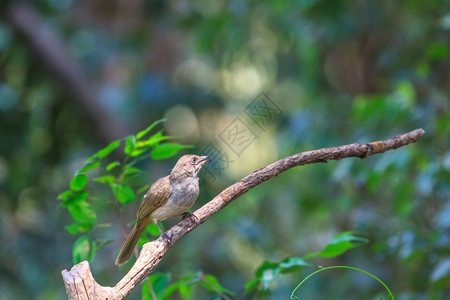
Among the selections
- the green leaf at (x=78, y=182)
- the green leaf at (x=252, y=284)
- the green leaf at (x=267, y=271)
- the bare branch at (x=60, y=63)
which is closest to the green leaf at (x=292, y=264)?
the green leaf at (x=267, y=271)

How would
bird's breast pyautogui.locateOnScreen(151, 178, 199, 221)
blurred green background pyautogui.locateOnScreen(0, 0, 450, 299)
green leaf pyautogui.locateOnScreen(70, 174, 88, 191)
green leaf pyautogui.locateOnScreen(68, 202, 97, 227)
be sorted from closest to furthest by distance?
green leaf pyautogui.locateOnScreen(70, 174, 88, 191) → green leaf pyautogui.locateOnScreen(68, 202, 97, 227) → bird's breast pyautogui.locateOnScreen(151, 178, 199, 221) → blurred green background pyautogui.locateOnScreen(0, 0, 450, 299)

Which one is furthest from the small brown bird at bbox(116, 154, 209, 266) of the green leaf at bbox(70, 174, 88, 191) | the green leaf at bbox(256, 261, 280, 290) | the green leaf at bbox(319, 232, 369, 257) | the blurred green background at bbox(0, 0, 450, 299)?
the blurred green background at bbox(0, 0, 450, 299)

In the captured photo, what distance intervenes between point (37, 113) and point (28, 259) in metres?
2.11

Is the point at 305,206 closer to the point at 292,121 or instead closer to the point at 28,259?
the point at 292,121

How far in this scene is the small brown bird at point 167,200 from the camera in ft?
8.77

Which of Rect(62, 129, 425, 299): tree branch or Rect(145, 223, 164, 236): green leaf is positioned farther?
Rect(145, 223, 164, 236): green leaf

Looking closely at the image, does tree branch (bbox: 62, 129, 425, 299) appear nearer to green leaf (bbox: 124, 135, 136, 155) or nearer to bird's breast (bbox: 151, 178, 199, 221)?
bird's breast (bbox: 151, 178, 199, 221)

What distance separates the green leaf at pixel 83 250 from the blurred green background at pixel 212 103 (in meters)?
2.86

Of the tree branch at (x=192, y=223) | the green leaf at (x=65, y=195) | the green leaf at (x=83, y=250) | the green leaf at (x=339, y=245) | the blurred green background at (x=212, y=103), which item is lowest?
the green leaf at (x=339, y=245)

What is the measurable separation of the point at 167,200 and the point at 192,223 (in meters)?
0.44

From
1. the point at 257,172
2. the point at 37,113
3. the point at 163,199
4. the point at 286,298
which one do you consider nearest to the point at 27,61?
the point at 37,113

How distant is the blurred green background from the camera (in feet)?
19.5

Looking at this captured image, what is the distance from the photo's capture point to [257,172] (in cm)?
219

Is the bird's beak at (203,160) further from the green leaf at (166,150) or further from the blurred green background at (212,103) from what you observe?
the blurred green background at (212,103)
